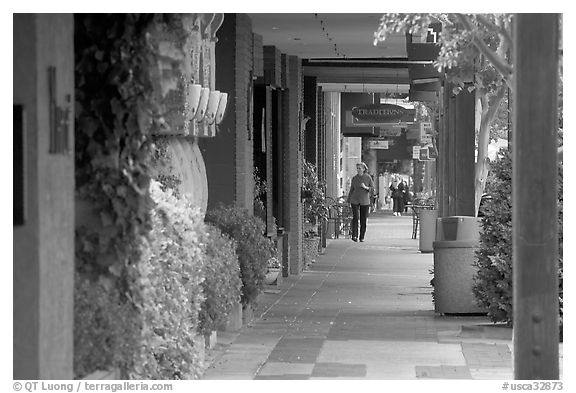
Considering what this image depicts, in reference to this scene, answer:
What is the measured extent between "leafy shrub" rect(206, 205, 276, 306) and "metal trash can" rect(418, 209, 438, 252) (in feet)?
44.2

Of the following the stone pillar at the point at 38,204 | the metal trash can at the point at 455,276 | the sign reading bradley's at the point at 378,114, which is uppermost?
the sign reading bradley's at the point at 378,114

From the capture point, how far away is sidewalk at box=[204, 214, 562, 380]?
10.5 m

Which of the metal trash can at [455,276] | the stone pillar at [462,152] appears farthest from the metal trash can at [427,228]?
the metal trash can at [455,276]

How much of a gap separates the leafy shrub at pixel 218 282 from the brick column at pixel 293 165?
923cm

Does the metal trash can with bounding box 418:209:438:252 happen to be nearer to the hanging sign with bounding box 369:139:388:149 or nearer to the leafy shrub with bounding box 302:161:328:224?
the leafy shrub with bounding box 302:161:328:224

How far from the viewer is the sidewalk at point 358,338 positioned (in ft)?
34.6

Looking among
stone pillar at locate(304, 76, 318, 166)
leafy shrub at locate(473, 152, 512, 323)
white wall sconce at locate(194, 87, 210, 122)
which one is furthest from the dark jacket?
white wall sconce at locate(194, 87, 210, 122)

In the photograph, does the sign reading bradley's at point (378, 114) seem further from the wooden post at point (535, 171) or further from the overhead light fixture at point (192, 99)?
the wooden post at point (535, 171)

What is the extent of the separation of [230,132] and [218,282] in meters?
4.58

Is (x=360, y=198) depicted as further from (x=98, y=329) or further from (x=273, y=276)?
(x=98, y=329)

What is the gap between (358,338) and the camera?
12.7 meters

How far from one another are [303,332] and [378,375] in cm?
311

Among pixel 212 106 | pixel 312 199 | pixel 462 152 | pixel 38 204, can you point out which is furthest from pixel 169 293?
pixel 312 199

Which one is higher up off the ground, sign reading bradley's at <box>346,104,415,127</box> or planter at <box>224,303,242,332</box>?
sign reading bradley's at <box>346,104,415,127</box>
